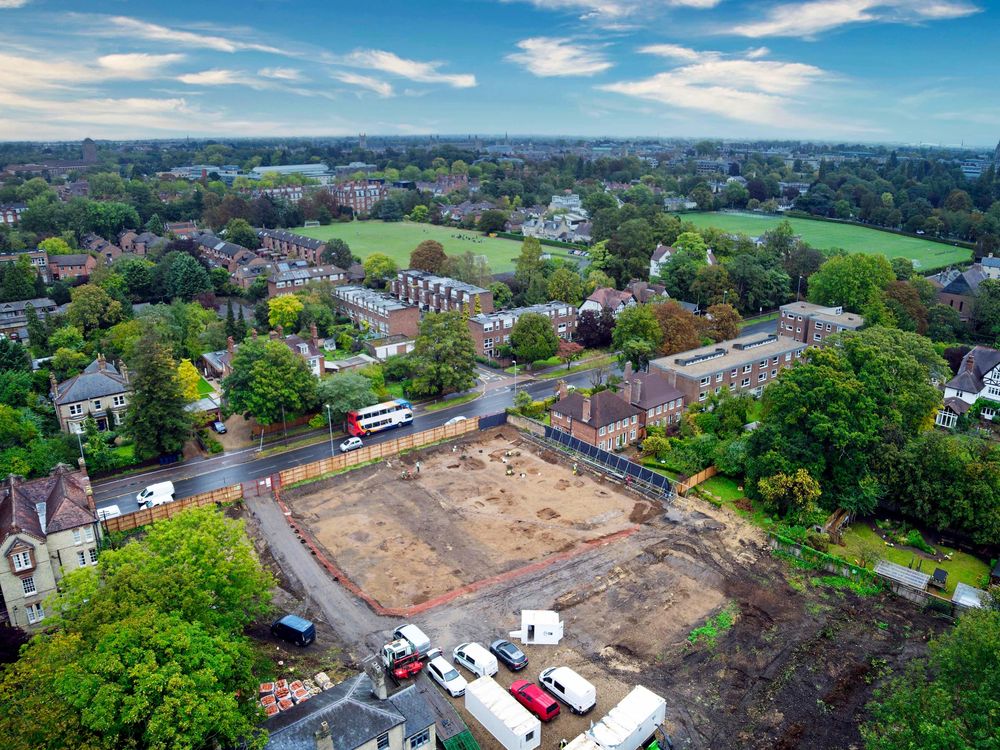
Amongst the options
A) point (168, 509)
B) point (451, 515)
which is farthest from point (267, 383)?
point (451, 515)

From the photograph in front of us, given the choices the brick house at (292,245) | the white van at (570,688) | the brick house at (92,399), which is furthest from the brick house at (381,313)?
the white van at (570,688)

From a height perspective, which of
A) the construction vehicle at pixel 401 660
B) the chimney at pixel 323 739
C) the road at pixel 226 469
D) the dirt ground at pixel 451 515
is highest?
the chimney at pixel 323 739

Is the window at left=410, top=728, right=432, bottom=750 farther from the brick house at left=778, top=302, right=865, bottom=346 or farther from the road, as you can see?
the brick house at left=778, top=302, right=865, bottom=346

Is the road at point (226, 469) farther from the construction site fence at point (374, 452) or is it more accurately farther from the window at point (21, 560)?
the window at point (21, 560)

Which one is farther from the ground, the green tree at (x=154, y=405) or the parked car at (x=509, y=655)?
the green tree at (x=154, y=405)

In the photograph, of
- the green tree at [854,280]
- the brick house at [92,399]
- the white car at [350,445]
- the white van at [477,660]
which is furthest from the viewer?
the green tree at [854,280]

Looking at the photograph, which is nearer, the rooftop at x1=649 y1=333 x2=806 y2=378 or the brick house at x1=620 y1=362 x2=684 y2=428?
the brick house at x1=620 y1=362 x2=684 y2=428

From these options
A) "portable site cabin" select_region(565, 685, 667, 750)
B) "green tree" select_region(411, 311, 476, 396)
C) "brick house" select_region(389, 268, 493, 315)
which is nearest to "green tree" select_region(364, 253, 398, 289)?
"brick house" select_region(389, 268, 493, 315)

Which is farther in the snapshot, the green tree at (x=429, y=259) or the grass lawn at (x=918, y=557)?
the green tree at (x=429, y=259)
